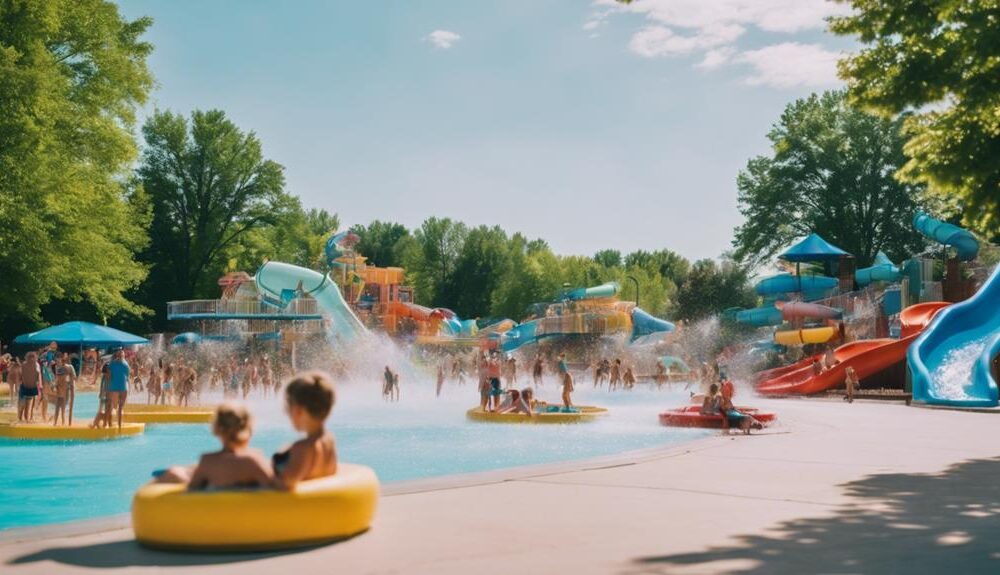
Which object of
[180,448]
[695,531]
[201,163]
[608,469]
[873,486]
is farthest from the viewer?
[201,163]

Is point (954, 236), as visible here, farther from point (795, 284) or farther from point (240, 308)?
point (240, 308)

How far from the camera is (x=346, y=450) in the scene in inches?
673

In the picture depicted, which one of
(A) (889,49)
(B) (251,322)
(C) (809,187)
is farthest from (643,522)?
(C) (809,187)

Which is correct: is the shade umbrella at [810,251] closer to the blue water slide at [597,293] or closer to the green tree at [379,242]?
the blue water slide at [597,293]

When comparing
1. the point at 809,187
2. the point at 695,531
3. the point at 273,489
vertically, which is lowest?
the point at 695,531

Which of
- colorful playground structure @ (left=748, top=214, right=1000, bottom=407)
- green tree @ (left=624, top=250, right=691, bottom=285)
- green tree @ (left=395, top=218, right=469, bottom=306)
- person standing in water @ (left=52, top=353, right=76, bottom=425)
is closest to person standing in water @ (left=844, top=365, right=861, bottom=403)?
colorful playground structure @ (left=748, top=214, right=1000, bottom=407)

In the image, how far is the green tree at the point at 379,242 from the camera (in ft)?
333

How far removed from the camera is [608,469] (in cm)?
1045

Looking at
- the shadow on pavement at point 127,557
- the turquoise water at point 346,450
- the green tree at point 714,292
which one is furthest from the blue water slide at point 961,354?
the green tree at point 714,292

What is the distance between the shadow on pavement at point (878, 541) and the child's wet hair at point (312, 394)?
2250 millimetres

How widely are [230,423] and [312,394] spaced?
551 mm

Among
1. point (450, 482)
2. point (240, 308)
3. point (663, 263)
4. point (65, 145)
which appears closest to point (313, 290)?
point (240, 308)

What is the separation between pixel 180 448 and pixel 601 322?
127ft

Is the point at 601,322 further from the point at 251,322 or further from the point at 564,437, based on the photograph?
the point at 564,437
